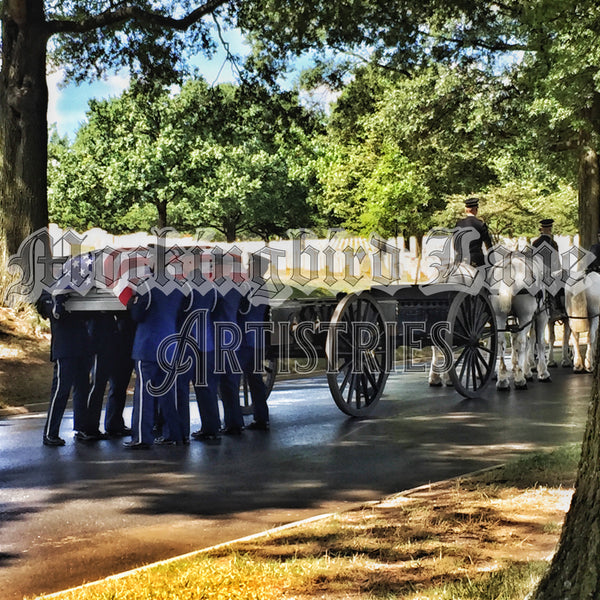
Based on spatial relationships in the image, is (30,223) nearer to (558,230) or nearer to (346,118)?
(346,118)

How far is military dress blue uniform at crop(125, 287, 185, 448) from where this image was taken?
9.41 m

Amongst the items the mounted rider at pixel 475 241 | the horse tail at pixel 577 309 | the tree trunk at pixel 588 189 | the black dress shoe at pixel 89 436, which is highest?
the tree trunk at pixel 588 189

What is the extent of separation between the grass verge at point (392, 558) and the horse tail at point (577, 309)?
8.80m

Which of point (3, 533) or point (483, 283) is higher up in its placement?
point (483, 283)

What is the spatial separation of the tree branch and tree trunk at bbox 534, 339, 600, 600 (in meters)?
16.3

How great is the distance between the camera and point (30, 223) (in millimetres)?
17562

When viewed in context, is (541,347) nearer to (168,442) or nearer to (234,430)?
(234,430)

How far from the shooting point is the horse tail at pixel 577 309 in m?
15.4

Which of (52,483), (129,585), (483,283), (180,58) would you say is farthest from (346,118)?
(129,585)

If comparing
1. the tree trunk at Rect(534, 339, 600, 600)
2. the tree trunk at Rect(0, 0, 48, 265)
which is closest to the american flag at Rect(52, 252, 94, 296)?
the tree trunk at Rect(534, 339, 600, 600)

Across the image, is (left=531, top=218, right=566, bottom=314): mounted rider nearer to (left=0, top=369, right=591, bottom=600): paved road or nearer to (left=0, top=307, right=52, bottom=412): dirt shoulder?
(left=0, top=369, right=591, bottom=600): paved road

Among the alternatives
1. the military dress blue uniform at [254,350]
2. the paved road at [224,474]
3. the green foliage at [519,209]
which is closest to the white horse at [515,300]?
the paved road at [224,474]

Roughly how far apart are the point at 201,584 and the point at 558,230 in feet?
140

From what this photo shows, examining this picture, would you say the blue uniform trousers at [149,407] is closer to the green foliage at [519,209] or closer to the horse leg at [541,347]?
the horse leg at [541,347]
